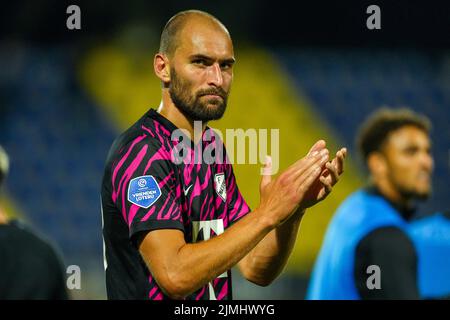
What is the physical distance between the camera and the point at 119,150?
2824 millimetres

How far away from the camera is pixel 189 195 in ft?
9.52

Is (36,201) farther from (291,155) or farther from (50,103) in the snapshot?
(291,155)

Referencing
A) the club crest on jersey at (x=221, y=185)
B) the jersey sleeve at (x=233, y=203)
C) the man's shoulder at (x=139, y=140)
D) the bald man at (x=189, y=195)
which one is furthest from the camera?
the jersey sleeve at (x=233, y=203)

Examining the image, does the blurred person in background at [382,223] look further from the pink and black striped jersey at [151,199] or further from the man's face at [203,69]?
the man's face at [203,69]

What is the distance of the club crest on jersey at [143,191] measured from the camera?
8.84 feet

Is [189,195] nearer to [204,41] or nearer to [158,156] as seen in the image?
[158,156]

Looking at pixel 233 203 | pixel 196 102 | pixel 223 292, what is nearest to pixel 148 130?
pixel 196 102

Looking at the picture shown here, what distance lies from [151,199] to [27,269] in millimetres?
1749

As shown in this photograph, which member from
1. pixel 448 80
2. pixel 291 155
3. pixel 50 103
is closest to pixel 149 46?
pixel 50 103

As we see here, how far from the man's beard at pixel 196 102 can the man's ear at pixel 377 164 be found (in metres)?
2.44

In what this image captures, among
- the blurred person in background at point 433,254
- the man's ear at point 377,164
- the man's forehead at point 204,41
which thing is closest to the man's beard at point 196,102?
the man's forehead at point 204,41

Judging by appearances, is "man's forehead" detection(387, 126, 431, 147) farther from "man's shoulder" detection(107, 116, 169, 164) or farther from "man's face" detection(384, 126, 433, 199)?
"man's shoulder" detection(107, 116, 169, 164)

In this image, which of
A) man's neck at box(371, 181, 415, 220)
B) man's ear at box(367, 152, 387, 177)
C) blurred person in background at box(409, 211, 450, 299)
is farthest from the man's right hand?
blurred person in background at box(409, 211, 450, 299)

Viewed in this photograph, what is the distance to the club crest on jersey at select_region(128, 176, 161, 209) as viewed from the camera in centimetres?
270
